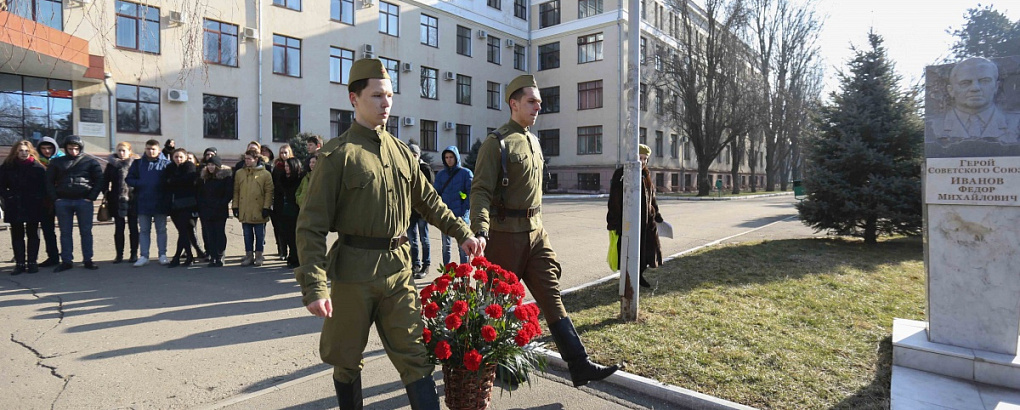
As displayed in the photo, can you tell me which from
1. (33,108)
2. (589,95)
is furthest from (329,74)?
(589,95)

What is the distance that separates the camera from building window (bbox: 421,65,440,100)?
31.7m

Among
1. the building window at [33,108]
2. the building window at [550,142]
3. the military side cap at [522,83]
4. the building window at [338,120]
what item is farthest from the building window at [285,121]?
Result: the military side cap at [522,83]

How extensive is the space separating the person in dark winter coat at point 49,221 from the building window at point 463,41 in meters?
26.8

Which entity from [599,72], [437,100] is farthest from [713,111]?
[437,100]

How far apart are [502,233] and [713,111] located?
33.1 m

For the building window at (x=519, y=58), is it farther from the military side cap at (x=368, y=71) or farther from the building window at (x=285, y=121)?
the military side cap at (x=368, y=71)

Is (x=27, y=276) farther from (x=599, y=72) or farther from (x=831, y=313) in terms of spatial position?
(x=599, y=72)

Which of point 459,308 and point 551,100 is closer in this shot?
point 459,308

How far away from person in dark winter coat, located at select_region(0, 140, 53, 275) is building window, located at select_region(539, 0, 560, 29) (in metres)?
34.7

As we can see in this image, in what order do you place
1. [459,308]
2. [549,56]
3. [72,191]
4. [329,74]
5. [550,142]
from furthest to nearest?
[550,142] → [549,56] → [329,74] → [72,191] → [459,308]

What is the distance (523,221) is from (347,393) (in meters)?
1.67

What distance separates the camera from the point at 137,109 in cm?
2114

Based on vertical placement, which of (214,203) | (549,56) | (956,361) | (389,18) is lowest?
(956,361)

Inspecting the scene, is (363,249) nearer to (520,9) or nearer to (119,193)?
(119,193)
